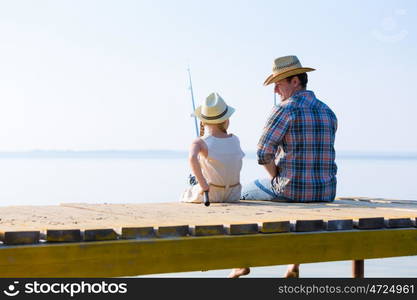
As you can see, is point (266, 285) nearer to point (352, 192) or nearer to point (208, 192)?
point (208, 192)

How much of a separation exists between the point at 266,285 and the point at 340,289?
48cm

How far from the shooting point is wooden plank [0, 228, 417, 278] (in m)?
4.42

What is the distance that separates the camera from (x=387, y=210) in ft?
20.7

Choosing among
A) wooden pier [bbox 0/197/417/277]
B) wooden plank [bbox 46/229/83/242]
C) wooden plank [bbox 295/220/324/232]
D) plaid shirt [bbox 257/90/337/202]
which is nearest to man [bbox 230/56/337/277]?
plaid shirt [bbox 257/90/337/202]

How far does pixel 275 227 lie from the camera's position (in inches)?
200

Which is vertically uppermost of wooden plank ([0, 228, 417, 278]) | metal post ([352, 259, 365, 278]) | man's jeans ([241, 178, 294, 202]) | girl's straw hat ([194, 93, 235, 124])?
girl's straw hat ([194, 93, 235, 124])

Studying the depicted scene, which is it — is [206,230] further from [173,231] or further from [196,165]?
[196,165]

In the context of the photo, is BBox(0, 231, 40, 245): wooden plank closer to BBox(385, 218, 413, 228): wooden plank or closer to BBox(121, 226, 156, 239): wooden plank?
BBox(121, 226, 156, 239): wooden plank

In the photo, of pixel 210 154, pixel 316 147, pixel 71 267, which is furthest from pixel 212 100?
pixel 71 267

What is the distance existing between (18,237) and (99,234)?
1.40 feet

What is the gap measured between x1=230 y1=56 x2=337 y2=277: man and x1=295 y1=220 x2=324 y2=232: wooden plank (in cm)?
144

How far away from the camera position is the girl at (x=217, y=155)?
259 inches

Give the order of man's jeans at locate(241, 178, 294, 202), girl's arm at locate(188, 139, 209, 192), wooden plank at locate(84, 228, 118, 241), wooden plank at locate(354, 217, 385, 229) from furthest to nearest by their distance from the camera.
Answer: man's jeans at locate(241, 178, 294, 202) → girl's arm at locate(188, 139, 209, 192) → wooden plank at locate(354, 217, 385, 229) → wooden plank at locate(84, 228, 118, 241)

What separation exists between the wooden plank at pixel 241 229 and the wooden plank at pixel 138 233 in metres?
0.45
